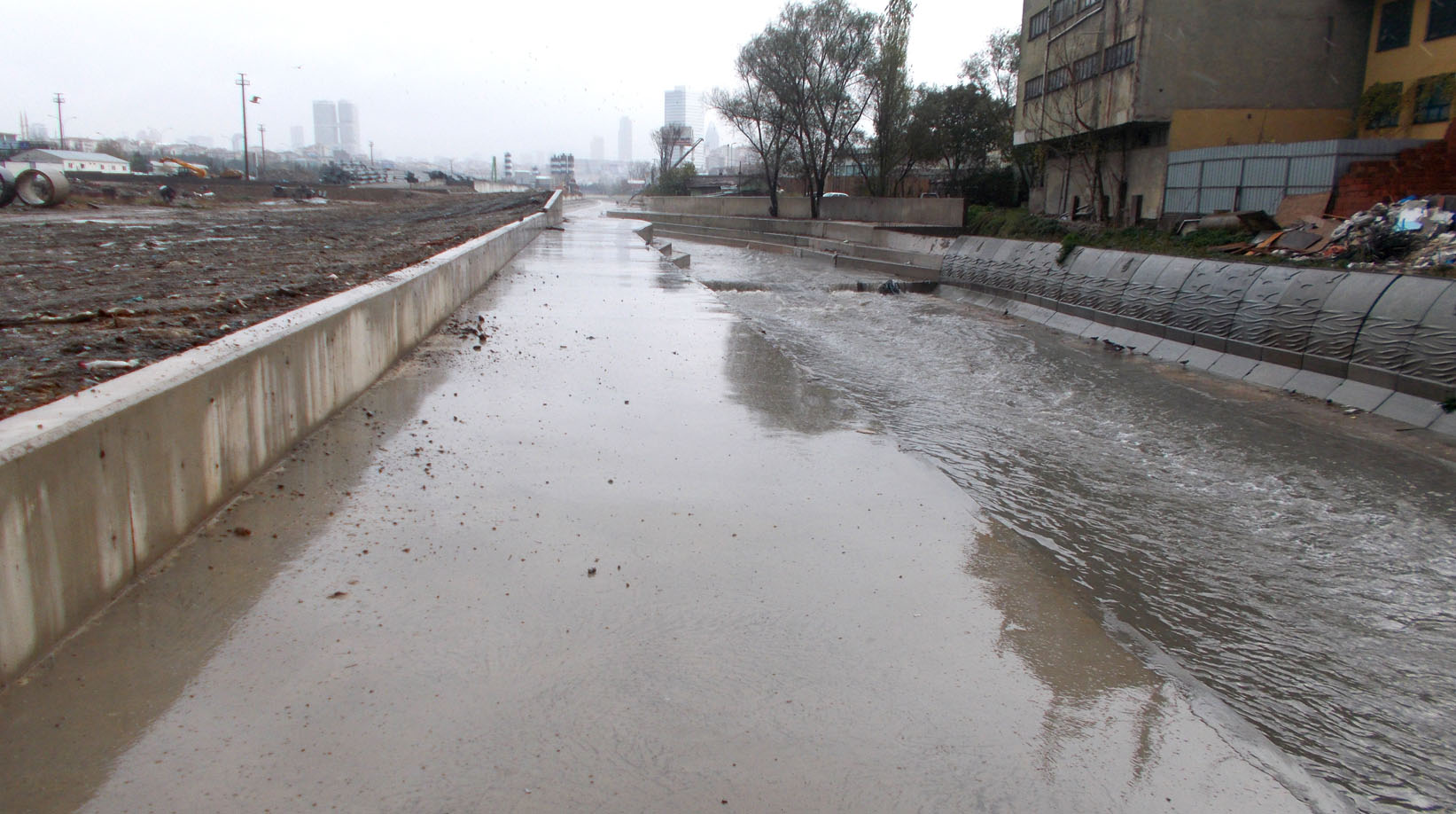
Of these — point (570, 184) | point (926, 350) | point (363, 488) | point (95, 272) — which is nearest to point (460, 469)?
point (363, 488)

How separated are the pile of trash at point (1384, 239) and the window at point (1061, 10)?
1883 centimetres

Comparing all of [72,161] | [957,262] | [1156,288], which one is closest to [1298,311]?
[1156,288]

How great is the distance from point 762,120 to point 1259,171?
34618mm

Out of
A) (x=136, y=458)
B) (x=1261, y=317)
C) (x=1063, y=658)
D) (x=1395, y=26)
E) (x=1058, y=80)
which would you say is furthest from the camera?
(x=1058, y=80)

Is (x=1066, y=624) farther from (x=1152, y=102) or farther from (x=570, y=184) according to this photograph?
(x=570, y=184)

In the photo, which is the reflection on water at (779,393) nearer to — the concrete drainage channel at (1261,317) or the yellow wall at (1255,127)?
the concrete drainage channel at (1261,317)

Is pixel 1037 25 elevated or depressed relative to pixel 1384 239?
elevated

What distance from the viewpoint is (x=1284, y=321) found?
9.96 m

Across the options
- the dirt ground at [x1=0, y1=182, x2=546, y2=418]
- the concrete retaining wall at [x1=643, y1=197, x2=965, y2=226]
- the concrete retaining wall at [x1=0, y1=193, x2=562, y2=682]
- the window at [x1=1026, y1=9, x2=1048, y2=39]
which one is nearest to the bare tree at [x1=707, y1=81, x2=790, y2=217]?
the concrete retaining wall at [x1=643, y1=197, x2=965, y2=226]

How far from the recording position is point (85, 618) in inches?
112

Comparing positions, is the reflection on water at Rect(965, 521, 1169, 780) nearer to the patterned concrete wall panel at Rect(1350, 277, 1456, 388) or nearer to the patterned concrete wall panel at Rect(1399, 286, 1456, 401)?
the patterned concrete wall panel at Rect(1399, 286, 1456, 401)

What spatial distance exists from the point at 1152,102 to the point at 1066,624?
2551cm

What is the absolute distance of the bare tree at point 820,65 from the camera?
44156 mm

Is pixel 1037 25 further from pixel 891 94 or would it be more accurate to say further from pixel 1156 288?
pixel 1156 288
